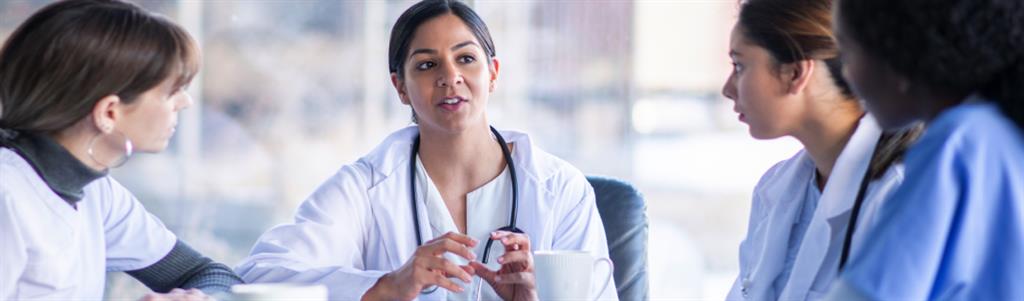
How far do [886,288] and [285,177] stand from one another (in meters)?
3.17

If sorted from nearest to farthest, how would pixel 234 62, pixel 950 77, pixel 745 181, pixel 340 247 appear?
pixel 950 77 < pixel 340 247 < pixel 234 62 < pixel 745 181

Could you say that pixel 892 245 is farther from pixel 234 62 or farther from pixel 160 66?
pixel 234 62

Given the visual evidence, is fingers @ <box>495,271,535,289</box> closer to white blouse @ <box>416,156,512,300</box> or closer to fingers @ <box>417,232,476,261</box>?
fingers @ <box>417,232,476,261</box>

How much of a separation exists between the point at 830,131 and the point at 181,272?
1.09 metres

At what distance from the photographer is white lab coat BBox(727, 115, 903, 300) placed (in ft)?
5.43

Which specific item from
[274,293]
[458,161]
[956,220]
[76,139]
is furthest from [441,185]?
[956,220]

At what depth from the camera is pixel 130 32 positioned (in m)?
1.58

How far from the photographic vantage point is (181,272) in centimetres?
184

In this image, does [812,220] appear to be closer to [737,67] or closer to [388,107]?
[737,67]

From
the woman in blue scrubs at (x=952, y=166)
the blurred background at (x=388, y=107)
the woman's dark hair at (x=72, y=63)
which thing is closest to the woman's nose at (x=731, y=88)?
the woman in blue scrubs at (x=952, y=166)

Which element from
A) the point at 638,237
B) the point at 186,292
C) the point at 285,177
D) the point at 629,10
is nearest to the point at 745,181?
the point at 629,10

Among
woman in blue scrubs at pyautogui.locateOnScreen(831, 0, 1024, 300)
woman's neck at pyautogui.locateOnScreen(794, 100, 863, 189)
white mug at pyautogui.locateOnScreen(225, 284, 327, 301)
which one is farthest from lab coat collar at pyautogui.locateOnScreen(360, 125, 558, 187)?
woman in blue scrubs at pyautogui.locateOnScreen(831, 0, 1024, 300)

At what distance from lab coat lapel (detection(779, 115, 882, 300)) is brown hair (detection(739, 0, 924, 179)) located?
2 cm

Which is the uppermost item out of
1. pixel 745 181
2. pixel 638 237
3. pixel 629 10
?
pixel 629 10
